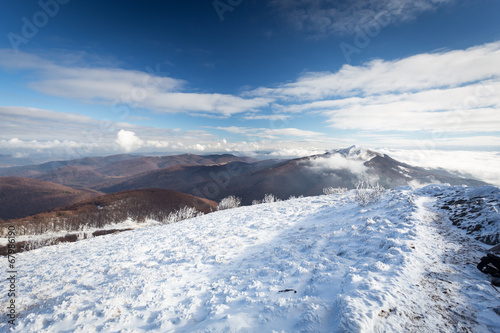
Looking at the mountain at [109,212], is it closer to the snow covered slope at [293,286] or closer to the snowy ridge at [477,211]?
the snow covered slope at [293,286]

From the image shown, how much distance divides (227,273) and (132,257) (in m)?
7.61

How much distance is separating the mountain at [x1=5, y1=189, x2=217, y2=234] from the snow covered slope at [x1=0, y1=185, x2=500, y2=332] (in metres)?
85.2

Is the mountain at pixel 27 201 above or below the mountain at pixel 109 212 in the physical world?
below

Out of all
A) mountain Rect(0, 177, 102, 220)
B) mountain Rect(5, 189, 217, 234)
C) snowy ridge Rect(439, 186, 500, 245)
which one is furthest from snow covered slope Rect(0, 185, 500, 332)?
mountain Rect(0, 177, 102, 220)

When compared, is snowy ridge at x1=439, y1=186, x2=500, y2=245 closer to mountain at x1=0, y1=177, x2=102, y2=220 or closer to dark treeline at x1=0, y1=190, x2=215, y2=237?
dark treeline at x1=0, y1=190, x2=215, y2=237

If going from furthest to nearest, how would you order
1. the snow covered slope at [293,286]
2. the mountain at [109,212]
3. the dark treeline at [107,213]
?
the mountain at [109,212]
the dark treeline at [107,213]
the snow covered slope at [293,286]

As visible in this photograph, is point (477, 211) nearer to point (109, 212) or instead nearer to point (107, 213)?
point (107, 213)

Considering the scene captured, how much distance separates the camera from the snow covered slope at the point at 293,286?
15.6 feet

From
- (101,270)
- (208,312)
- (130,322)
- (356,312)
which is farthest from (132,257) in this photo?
(356,312)

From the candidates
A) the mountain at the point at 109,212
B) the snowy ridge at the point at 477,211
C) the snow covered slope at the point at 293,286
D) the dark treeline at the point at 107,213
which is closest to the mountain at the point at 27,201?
the mountain at the point at 109,212

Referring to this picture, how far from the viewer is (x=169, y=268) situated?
995 cm

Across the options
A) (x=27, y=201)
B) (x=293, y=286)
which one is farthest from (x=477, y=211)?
(x=27, y=201)

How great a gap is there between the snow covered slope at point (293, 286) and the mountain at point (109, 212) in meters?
85.2

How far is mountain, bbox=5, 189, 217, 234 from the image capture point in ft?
244
